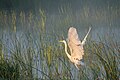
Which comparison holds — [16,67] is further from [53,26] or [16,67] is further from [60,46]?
[53,26]

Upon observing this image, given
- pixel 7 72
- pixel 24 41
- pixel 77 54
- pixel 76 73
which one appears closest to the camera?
pixel 77 54

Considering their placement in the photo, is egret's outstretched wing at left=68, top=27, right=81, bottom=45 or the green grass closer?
egret's outstretched wing at left=68, top=27, right=81, bottom=45

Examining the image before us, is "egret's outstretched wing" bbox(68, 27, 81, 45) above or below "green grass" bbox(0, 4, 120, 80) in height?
above

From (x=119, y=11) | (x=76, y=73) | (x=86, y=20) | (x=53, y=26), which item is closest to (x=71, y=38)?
(x=76, y=73)

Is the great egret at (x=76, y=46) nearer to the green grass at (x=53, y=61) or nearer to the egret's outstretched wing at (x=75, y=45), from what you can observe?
the egret's outstretched wing at (x=75, y=45)

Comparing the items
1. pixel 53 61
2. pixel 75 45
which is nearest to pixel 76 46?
pixel 75 45

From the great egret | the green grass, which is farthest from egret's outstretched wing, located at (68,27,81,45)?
the green grass

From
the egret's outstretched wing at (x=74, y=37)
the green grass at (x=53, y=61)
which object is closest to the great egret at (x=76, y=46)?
the egret's outstretched wing at (x=74, y=37)

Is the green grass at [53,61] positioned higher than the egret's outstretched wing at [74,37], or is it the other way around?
the egret's outstretched wing at [74,37]

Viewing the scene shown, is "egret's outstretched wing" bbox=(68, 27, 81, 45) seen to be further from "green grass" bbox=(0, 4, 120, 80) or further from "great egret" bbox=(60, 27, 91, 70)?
"green grass" bbox=(0, 4, 120, 80)

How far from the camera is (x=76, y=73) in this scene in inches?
181

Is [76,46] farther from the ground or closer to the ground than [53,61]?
farther from the ground

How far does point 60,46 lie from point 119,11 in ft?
14.3

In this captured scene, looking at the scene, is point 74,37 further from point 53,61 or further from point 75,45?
point 53,61
